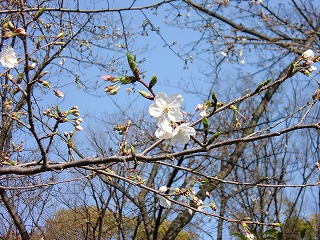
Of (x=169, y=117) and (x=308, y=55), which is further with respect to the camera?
(x=308, y=55)

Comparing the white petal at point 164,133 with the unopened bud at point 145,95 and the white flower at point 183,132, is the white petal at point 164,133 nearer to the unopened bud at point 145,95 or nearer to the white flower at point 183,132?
the white flower at point 183,132

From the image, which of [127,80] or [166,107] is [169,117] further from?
[127,80]

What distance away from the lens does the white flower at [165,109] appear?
1.54m

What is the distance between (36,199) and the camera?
17.4 feet

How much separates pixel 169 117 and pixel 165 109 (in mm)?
34

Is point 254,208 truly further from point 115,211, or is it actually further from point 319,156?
point 115,211

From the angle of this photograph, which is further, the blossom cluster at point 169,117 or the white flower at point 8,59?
the white flower at point 8,59

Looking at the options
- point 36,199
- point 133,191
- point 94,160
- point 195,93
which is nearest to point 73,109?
point 94,160

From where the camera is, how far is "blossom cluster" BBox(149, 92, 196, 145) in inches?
60.9

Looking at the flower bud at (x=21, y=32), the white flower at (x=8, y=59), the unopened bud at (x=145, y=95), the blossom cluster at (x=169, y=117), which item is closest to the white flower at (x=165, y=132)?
the blossom cluster at (x=169, y=117)

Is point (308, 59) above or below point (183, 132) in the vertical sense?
above

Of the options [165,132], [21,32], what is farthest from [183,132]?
[21,32]

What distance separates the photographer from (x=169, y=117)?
62.6 inches

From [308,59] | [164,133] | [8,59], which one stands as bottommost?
[164,133]
